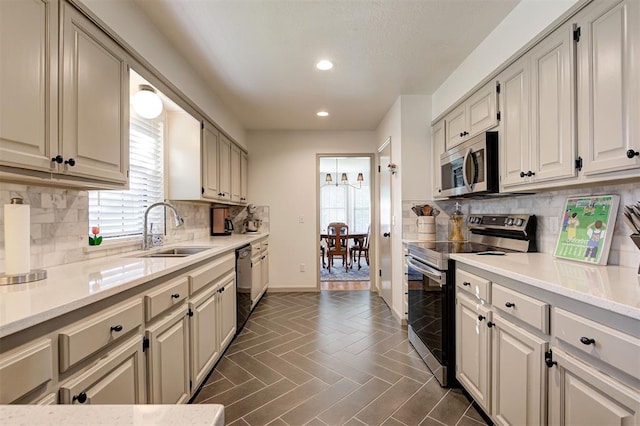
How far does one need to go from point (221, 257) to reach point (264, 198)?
243 cm

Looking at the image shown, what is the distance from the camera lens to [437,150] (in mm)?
3340

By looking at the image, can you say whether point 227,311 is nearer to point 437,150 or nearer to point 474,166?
point 474,166

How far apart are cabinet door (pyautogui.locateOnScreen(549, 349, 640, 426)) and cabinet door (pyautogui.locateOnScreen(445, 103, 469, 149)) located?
1989 mm

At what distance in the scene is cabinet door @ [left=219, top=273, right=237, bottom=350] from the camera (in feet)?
8.63

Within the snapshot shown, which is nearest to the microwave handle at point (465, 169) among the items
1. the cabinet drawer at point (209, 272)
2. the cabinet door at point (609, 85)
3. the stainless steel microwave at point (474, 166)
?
the stainless steel microwave at point (474, 166)

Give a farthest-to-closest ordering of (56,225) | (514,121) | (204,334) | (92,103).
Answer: (204,334) < (514,121) < (56,225) < (92,103)

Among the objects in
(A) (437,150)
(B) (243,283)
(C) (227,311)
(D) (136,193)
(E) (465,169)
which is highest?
(A) (437,150)

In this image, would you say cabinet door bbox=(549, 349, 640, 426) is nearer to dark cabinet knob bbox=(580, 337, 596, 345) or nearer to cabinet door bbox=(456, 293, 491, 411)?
dark cabinet knob bbox=(580, 337, 596, 345)

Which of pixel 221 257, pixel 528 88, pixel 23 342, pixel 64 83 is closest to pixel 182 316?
pixel 221 257

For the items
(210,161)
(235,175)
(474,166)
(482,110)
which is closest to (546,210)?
(474,166)

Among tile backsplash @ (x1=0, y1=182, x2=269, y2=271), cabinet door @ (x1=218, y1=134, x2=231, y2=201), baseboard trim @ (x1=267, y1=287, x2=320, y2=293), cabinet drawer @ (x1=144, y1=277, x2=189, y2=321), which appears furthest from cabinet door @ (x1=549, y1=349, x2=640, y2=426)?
baseboard trim @ (x1=267, y1=287, x2=320, y2=293)

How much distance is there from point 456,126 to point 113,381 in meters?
3.04

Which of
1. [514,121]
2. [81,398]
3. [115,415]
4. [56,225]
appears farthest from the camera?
[514,121]

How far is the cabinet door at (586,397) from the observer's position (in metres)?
0.99
